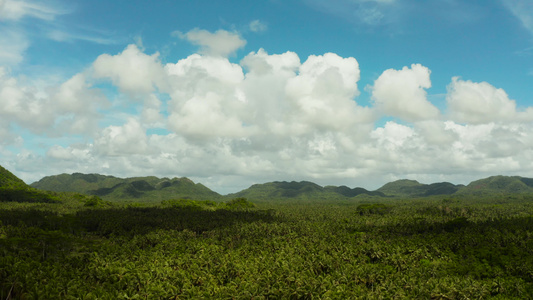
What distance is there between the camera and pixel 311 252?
94.2 meters

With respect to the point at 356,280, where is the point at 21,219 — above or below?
above

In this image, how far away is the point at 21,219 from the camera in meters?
126

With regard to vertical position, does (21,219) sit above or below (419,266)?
above

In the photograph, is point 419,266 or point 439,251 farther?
point 439,251

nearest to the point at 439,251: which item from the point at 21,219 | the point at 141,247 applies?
the point at 141,247

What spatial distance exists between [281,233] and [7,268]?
265 ft

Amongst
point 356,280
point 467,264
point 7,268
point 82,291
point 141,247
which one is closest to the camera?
point 82,291

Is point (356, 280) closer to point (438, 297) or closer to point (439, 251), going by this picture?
point (438, 297)

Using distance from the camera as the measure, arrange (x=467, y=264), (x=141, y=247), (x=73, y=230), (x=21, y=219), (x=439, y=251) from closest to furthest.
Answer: (x=467, y=264)
(x=439, y=251)
(x=141, y=247)
(x=73, y=230)
(x=21, y=219)

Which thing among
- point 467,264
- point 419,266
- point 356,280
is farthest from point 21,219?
point 467,264

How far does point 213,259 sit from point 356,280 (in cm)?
3577

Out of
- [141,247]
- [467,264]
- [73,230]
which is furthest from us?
[73,230]

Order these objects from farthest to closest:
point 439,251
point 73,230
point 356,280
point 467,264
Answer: point 73,230 → point 439,251 → point 467,264 → point 356,280

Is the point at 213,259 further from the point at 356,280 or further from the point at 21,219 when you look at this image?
the point at 21,219
